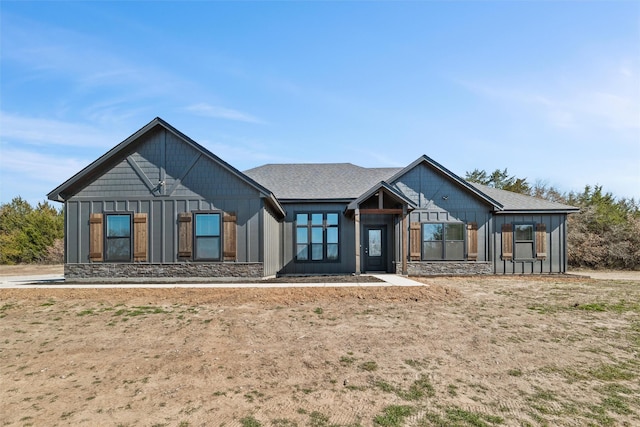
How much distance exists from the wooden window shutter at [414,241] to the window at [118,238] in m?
11.9

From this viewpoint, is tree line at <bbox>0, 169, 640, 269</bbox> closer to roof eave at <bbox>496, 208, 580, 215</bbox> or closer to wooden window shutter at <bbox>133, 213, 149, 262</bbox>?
roof eave at <bbox>496, 208, 580, 215</bbox>

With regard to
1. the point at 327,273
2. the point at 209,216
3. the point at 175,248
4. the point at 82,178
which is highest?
the point at 82,178

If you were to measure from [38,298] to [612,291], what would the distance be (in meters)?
18.0

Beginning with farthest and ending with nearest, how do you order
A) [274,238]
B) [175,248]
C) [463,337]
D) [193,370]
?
[274,238] < [175,248] < [463,337] < [193,370]

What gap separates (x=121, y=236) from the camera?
14625 mm

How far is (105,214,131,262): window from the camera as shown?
14.6 m

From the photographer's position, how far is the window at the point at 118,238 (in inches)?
574

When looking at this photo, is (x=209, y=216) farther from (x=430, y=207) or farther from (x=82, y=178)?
(x=430, y=207)

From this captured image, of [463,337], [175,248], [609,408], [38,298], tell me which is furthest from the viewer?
[175,248]

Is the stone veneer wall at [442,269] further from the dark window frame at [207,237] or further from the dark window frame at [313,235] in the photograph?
the dark window frame at [207,237]

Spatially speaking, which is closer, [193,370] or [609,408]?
[609,408]

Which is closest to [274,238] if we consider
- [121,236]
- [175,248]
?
[175,248]

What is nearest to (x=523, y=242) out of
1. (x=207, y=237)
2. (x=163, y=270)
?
(x=207, y=237)

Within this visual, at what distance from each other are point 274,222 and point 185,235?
3.85 m
